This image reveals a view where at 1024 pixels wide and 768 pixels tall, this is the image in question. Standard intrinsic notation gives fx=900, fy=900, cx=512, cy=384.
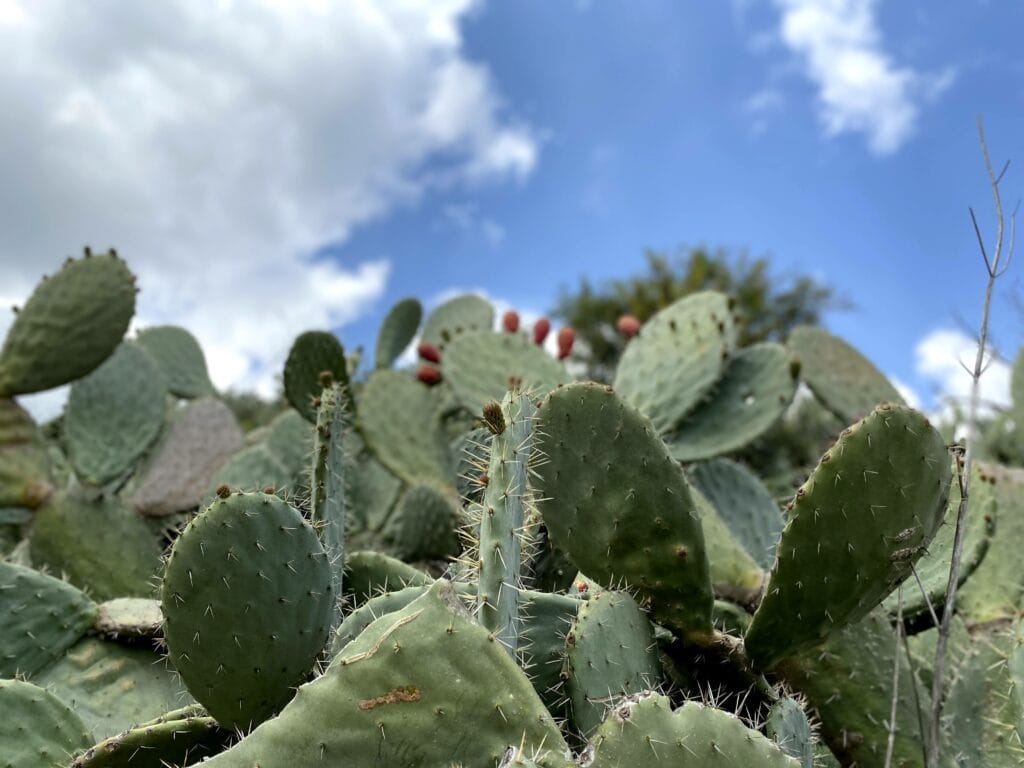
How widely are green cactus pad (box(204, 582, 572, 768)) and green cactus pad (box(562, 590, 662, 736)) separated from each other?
0.17 meters

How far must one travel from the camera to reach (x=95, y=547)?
2.68 metres

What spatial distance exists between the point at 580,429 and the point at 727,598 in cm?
73

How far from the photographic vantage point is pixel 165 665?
1.69m

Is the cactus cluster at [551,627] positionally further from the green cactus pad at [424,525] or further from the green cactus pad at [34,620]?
the green cactus pad at [424,525]

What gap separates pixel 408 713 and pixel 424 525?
6.97ft

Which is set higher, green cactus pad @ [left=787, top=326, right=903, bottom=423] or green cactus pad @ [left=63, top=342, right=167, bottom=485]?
green cactus pad @ [left=787, top=326, right=903, bottom=423]

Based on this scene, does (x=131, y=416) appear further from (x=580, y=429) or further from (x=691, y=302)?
(x=580, y=429)

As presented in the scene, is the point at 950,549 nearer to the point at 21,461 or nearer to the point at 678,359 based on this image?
the point at 678,359

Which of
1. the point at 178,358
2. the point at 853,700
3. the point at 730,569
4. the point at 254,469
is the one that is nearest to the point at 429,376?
the point at 254,469

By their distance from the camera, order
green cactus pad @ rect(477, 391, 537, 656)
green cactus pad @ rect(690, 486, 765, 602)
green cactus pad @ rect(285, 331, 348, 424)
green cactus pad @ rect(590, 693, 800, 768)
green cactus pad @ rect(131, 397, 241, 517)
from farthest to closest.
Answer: green cactus pad @ rect(131, 397, 241, 517)
green cactus pad @ rect(285, 331, 348, 424)
green cactus pad @ rect(690, 486, 765, 602)
green cactus pad @ rect(477, 391, 537, 656)
green cactus pad @ rect(590, 693, 800, 768)

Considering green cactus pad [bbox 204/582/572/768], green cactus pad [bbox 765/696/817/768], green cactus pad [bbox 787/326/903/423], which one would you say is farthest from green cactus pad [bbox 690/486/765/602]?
green cactus pad [bbox 787/326/903/423]

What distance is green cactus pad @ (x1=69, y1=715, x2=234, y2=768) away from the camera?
115cm

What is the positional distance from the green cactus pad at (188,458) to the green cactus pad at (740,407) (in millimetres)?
1772

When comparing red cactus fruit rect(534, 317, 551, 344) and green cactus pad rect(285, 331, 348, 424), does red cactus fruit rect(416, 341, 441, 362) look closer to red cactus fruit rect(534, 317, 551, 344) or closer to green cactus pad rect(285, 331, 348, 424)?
red cactus fruit rect(534, 317, 551, 344)
